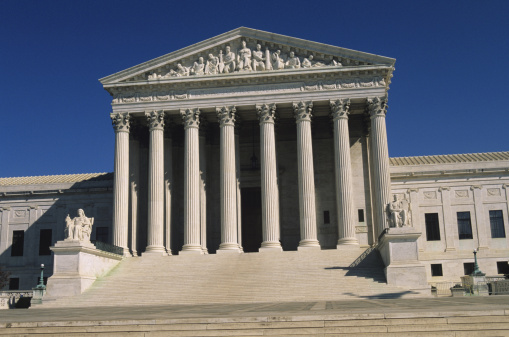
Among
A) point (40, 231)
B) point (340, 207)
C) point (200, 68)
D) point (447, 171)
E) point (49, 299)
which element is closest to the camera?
point (49, 299)

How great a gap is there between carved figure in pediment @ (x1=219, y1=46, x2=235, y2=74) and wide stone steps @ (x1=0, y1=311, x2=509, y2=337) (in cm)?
3321

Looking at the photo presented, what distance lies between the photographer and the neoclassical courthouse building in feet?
149

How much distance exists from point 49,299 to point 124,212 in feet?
40.2

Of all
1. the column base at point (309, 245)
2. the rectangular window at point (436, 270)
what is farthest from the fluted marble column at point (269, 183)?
the rectangular window at point (436, 270)

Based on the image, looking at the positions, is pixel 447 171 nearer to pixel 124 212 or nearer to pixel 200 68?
pixel 200 68

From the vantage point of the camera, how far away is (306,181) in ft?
148

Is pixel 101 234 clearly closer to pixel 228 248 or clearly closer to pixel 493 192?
pixel 228 248

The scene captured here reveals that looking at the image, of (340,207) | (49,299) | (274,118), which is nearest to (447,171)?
(340,207)

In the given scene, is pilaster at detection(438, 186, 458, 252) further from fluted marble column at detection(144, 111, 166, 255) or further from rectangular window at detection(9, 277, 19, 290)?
rectangular window at detection(9, 277, 19, 290)

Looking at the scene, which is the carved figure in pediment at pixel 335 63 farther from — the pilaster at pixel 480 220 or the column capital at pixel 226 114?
the pilaster at pixel 480 220

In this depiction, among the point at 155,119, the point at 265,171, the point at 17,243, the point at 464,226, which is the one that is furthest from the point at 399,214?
the point at 17,243

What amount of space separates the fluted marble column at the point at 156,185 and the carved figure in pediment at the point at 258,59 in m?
8.53

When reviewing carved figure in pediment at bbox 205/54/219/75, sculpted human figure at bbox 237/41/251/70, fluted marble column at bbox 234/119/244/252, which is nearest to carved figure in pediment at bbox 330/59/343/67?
sculpted human figure at bbox 237/41/251/70

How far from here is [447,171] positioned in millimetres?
51969
